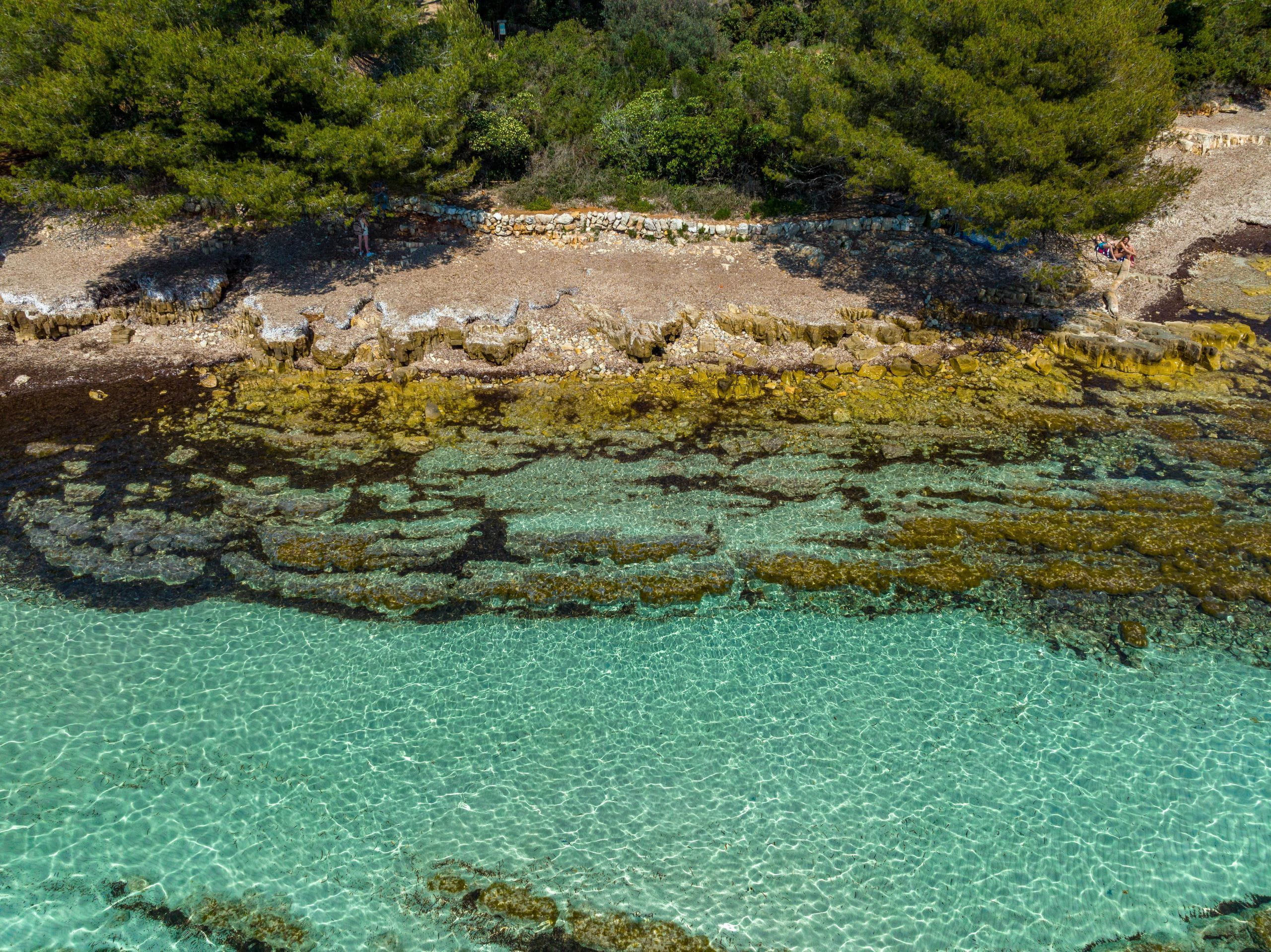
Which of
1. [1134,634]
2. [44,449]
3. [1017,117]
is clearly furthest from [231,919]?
[1017,117]

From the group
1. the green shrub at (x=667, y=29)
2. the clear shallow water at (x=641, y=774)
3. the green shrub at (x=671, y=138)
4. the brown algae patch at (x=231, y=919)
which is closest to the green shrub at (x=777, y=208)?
the green shrub at (x=671, y=138)

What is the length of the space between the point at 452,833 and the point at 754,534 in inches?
264

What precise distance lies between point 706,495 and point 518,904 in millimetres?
7716

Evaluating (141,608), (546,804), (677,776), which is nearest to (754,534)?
(677,776)

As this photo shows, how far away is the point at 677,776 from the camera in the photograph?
9734mm

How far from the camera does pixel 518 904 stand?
27.6 ft

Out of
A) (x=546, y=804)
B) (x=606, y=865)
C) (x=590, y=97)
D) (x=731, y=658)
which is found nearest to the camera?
(x=606, y=865)

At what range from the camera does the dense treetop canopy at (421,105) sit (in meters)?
16.9

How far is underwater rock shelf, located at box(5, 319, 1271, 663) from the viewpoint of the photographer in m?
12.4

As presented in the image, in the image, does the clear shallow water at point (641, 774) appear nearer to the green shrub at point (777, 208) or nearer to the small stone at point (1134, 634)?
the small stone at point (1134, 634)

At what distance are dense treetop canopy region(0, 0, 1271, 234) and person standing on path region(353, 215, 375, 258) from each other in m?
1.07

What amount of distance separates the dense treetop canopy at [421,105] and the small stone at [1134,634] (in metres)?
9.04

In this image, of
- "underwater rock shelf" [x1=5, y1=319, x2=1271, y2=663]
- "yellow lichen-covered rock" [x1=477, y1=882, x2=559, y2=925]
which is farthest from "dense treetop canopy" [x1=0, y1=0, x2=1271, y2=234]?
"yellow lichen-covered rock" [x1=477, y1=882, x2=559, y2=925]

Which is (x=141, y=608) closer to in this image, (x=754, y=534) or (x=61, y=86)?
(x=754, y=534)
